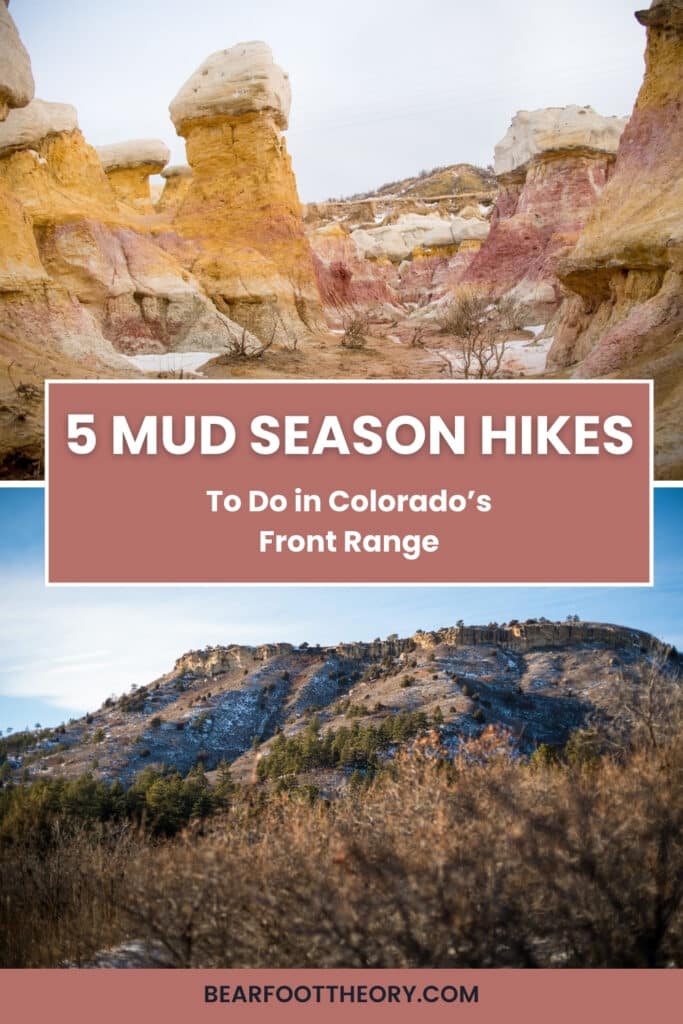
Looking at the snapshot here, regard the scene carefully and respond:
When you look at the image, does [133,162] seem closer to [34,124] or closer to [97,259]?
[34,124]

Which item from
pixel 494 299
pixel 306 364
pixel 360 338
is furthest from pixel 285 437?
pixel 494 299

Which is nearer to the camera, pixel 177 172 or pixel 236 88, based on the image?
pixel 236 88

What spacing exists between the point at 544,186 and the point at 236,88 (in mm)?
9307

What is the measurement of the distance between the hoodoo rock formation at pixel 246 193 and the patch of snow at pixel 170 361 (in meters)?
2.44

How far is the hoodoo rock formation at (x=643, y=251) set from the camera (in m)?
11.5

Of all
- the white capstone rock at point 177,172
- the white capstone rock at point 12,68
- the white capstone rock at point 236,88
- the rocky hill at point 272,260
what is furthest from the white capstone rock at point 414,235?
the white capstone rock at point 12,68

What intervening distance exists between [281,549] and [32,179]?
10841 mm

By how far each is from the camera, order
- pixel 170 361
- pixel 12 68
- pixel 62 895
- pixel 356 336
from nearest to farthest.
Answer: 1. pixel 62 895
2. pixel 12 68
3. pixel 170 361
4. pixel 356 336

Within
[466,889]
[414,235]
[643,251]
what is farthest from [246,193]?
[414,235]

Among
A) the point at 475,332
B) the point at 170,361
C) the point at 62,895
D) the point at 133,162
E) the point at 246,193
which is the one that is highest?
the point at 133,162

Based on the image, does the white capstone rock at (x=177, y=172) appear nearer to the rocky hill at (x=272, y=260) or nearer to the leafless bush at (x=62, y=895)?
the rocky hill at (x=272, y=260)

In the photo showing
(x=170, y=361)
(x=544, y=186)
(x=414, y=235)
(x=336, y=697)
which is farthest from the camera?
(x=414, y=235)

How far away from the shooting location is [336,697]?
12.1 metres

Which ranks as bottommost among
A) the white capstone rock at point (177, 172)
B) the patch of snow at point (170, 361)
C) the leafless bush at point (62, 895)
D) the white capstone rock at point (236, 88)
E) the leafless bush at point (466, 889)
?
the leafless bush at point (62, 895)
